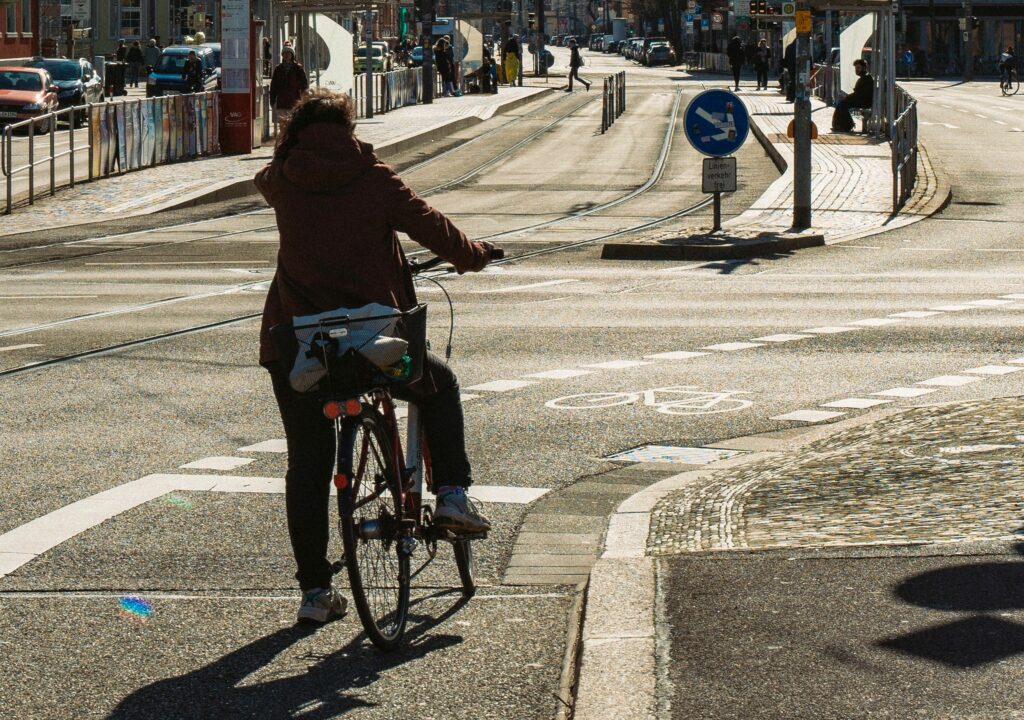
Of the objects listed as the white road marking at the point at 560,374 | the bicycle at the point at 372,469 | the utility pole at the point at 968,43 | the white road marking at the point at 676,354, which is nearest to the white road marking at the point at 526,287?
the white road marking at the point at 676,354

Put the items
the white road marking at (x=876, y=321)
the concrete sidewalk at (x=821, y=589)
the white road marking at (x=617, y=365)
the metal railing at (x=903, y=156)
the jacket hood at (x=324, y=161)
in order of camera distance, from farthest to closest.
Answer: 1. the metal railing at (x=903, y=156)
2. the white road marking at (x=876, y=321)
3. the white road marking at (x=617, y=365)
4. the jacket hood at (x=324, y=161)
5. the concrete sidewalk at (x=821, y=589)

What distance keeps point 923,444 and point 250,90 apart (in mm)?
26503

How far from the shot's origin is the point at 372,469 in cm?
557

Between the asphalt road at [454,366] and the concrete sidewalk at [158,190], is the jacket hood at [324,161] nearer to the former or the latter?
the asphalt road at [454,366]

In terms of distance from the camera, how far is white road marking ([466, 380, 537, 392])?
10.7 meters

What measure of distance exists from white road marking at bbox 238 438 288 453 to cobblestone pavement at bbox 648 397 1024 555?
2.12m

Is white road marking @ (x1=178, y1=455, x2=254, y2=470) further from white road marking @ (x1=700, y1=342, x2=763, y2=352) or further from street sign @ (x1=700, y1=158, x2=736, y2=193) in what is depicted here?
street sign @ (x1=700, y1=158, x2=736, y2=193)

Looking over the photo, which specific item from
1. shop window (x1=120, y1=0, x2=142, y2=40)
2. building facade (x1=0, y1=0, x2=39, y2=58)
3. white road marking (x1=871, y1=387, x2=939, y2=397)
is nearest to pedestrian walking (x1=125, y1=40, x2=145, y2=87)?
building facade (x1=0, y1=0, x2=39, y2=58)

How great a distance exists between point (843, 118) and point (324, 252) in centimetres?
3437

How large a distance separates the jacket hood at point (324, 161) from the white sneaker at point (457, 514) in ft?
3.47

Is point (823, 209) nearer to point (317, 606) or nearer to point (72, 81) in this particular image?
point (317, 606)

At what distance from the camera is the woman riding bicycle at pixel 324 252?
5.46m

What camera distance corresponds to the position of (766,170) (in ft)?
104

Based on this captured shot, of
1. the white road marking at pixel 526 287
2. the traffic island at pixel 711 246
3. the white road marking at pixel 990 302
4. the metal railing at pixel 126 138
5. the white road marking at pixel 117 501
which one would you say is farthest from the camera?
the metal railing at pixel 126 138
